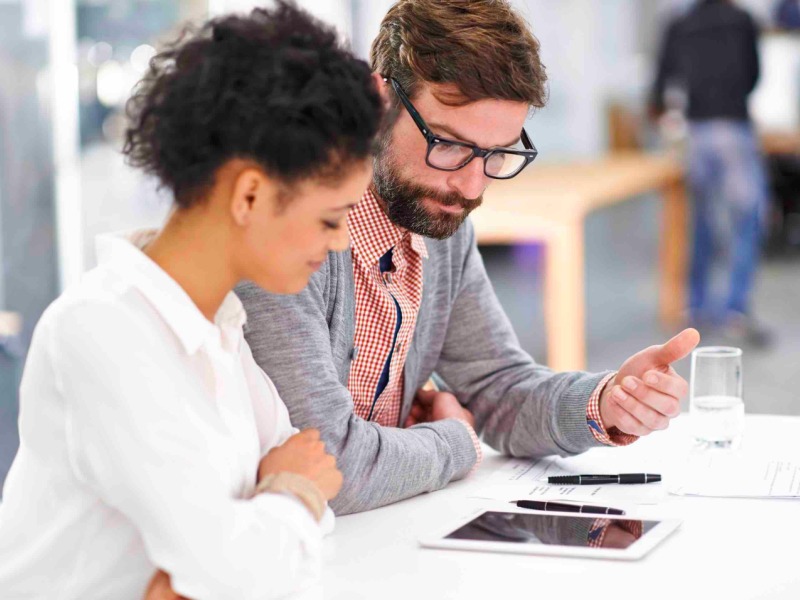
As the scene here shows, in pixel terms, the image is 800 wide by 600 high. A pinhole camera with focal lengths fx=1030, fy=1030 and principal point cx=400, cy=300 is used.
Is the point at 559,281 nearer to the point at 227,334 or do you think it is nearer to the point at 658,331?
the point at 658,331

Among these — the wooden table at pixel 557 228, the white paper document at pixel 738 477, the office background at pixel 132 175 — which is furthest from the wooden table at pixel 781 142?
the white paper document at pixel 738 477

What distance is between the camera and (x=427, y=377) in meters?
1.52

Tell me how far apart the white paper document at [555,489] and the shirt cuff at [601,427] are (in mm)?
45

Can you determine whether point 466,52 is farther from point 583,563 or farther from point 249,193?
point 583,563

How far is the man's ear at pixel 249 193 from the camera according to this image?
843 mm

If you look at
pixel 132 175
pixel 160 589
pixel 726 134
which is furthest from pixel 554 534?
pixel 726 134

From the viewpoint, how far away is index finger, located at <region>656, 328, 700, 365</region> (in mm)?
1258

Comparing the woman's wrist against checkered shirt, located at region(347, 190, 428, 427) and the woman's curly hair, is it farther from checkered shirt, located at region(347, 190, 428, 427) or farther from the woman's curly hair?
checkered shirt, located at region(347, 190, 428, 427)

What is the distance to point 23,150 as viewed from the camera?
131 inches

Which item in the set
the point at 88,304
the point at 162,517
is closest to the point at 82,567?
the point at 162,517

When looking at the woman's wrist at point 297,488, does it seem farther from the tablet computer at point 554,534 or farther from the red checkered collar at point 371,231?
the red checkered collar at point 371,231

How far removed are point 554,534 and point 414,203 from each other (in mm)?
478

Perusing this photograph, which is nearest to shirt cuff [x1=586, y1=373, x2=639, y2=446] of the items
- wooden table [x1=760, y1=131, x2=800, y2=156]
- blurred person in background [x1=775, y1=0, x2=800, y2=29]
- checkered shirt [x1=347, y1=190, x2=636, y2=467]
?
checkered shirt [x1=347, y1=190, x2=636, y2=467]

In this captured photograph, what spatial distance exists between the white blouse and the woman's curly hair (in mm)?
95
